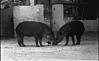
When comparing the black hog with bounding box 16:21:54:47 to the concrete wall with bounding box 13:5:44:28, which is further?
the concrete wall with bounding box 13:5:44:28

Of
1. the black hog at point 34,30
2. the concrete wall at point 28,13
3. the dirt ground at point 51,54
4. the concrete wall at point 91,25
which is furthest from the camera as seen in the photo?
the concrete wall at point 91,25

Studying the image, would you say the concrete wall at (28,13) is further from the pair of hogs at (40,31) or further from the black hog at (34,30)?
the black hog at (34,30)

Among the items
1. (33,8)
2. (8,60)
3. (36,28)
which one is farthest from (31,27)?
(33,8)

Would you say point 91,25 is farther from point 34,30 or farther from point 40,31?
point 34,30

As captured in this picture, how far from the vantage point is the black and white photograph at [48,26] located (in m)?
12.7

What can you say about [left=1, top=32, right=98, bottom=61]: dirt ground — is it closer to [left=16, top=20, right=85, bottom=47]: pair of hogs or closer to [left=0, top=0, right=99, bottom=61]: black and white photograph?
[left=0, top=0, right=99, bottom=61]: black and white photograph

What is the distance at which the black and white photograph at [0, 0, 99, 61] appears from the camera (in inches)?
499

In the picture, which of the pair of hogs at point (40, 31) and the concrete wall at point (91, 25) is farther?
the concrete wall at point (91, 25)

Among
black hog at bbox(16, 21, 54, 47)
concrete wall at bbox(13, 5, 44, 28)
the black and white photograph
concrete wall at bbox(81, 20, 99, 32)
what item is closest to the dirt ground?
the black and white photograph

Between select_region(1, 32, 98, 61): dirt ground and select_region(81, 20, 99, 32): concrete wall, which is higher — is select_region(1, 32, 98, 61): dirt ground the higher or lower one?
the higher one

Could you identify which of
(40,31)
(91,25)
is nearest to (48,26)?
(40,31)

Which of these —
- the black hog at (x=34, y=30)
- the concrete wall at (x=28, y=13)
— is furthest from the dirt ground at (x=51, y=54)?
the concrete wall at (x=28, y=13)

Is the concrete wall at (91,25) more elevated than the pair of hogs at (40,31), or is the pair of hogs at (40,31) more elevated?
the pair of hogs at (40,31)

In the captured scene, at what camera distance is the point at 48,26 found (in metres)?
14.1
